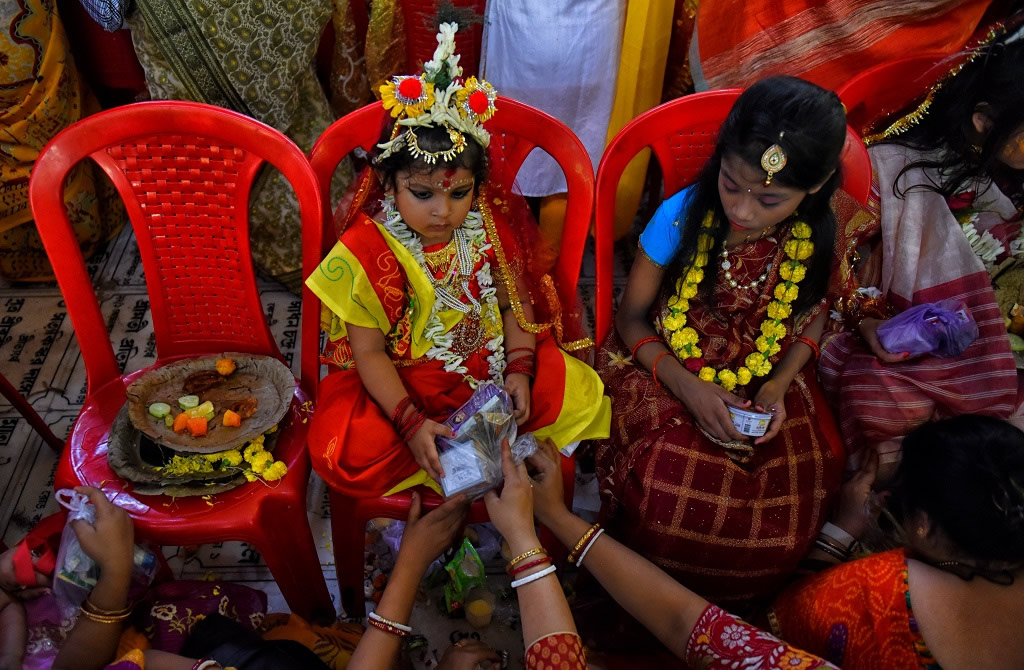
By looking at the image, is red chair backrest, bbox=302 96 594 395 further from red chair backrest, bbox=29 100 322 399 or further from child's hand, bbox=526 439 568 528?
child's hand, bbox=526 439 568 528

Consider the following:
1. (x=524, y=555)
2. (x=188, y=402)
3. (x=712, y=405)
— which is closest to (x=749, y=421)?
(x=712, y=405)

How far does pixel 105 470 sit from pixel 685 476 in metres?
1.60

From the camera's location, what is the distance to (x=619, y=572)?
1751 millimetres

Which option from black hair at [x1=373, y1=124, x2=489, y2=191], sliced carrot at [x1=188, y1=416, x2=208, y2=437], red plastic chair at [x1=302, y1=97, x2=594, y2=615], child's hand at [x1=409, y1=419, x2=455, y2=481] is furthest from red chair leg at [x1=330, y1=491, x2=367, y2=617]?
black hair at [x1=373, y1=124, x2=489, y2=191]

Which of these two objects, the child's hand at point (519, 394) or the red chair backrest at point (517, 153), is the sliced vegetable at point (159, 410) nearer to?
the red chair backrest at point (517, 153)

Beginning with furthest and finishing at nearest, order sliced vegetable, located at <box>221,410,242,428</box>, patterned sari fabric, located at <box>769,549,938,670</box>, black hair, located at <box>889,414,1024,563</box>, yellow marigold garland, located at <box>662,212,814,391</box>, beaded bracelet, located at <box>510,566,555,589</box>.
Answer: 1. yellow marigold garland, located at <box>662,212,814,391</box>
2. sliced vegetable, located at <box>221,410,242,428</box>
3. beaded bracelet, located at <box>510,566,555,589</box>
4. patterned sari fabric, located at <box>769,549,938,670</box>
5. black hair, located at <box>889,414,1024,563</box>

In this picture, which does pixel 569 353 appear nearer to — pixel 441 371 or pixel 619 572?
pixel 441 371

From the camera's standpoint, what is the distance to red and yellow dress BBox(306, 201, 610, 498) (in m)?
1.88

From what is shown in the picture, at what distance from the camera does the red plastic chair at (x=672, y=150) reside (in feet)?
7.37

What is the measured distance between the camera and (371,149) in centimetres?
215

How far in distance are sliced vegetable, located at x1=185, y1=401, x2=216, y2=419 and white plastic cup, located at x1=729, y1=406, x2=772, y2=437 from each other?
147 centimetres

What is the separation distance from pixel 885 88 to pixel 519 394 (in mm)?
1813

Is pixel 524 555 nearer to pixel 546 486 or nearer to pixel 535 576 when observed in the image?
pixel 535 576

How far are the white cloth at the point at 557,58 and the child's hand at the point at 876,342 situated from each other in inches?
58.4
